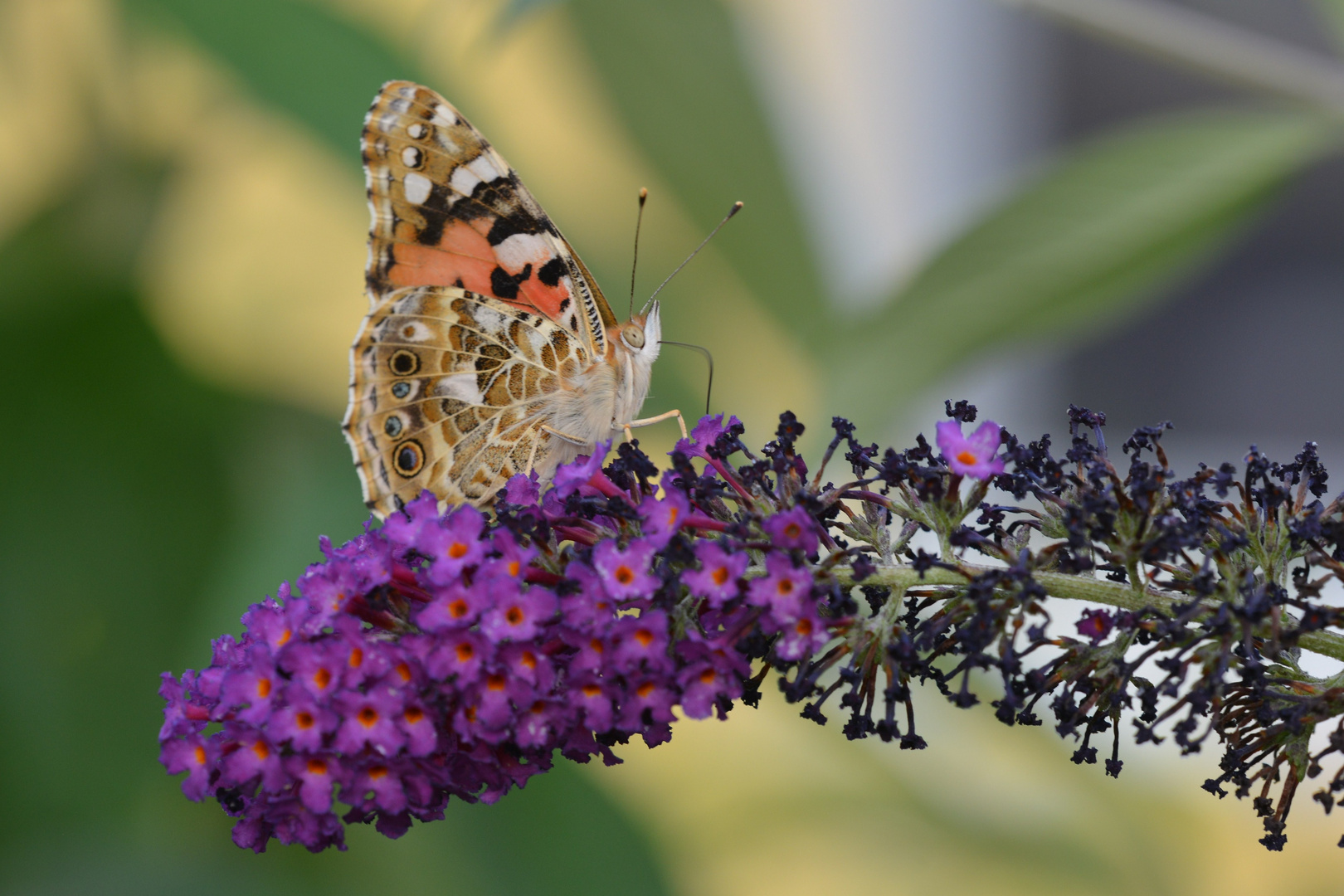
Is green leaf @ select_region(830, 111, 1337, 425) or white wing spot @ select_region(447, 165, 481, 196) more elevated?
green leaf @ select_region(830, 111, 1337, 425)

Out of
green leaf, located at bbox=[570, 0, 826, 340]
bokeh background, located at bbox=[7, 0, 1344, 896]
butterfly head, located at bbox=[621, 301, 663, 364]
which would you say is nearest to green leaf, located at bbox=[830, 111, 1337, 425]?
Result: bokeh background, located at bbox=[7, 0, 1344, 896]

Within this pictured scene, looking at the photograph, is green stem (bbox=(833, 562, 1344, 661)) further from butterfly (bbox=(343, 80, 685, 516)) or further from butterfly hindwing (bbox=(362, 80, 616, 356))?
butterfly hindwing (bbox=(362, 80, 616, 356))

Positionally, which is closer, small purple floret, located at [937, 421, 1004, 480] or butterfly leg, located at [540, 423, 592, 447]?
small purple floret, located at [937, 421, 1004, 480]

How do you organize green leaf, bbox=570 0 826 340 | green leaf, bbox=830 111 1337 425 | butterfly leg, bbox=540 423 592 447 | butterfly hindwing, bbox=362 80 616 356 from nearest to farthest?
butterfly hindwing, bbox=362 80 616 356 → butterfly leg, bbox=540 423 592 447 → green leaf, bbox=830 111 1337 425 → green leaf, bbox=570 0 826 340

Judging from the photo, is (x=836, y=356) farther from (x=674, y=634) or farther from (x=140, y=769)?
(x=140, y=769)

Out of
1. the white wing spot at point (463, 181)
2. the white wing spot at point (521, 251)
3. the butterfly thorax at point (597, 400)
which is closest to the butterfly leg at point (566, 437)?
the butterfly thorax at point (597, 400)

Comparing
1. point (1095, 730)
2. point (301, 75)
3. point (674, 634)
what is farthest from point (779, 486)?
point (301, 75)
